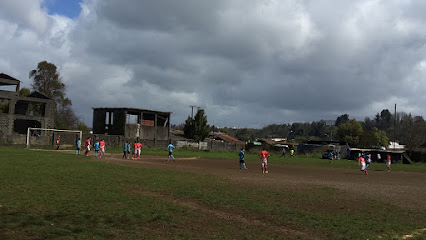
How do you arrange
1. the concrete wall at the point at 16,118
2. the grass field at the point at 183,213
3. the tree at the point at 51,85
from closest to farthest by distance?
the grass field at the point at 183,213 < the concrete wall at the point at 16,118 < the tree at the point at 51,85

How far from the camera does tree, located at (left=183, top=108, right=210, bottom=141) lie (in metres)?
88.1

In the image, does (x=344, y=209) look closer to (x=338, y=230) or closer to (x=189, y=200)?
(x=338, y=230)

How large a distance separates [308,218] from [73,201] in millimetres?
6894

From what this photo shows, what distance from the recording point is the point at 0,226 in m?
7.92

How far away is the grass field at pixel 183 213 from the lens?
8.22 meters

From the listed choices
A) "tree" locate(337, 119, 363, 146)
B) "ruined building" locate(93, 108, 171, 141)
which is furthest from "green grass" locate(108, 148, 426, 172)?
"tree" locate(337, 119, 363, 146)

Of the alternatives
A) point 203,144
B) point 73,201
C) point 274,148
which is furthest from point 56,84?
point 73,201

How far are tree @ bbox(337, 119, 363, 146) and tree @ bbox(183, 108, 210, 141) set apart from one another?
3762 centimetres

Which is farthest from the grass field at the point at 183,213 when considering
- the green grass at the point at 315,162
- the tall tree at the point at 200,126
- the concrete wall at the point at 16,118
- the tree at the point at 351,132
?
the tree at the point at 351,132

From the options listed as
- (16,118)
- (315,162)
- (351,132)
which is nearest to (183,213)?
(315,162)

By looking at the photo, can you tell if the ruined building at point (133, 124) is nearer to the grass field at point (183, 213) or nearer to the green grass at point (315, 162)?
the green grass at point (315, 162)

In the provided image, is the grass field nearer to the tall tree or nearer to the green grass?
the green grass

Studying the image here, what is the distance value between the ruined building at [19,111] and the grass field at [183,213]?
157 ft

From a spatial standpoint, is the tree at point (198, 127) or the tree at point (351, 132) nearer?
the tree at point (198, 127)
